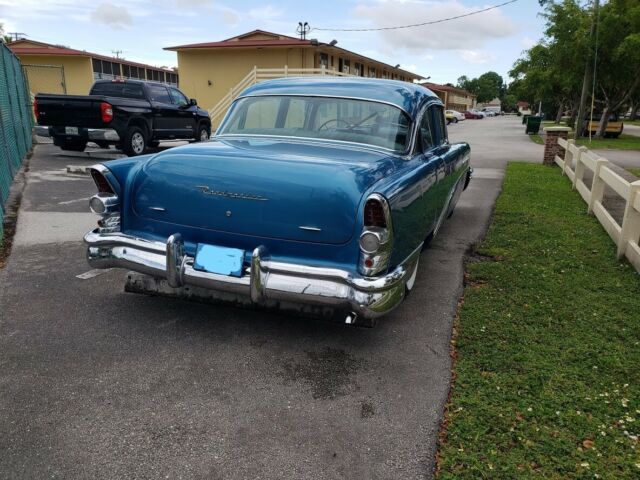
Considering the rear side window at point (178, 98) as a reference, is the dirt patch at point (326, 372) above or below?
below

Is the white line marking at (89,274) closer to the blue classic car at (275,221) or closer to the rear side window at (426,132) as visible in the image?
the blue classic car at (275,221)

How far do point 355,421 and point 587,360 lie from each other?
1.72m

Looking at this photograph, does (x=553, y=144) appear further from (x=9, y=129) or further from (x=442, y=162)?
(x=9, y=129)

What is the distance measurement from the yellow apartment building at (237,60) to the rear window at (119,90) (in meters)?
10.4

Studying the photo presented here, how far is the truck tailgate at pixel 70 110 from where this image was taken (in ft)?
36.8

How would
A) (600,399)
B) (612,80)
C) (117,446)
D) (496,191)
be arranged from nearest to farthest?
(117,446), (600,399), (496,191), (612,80)

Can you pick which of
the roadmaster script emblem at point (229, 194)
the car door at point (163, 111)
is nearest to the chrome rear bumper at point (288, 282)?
the roadmaster script emblem at point (229, 194)

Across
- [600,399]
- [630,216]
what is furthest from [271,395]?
[630,216]

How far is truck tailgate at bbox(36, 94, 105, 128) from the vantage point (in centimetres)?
1121

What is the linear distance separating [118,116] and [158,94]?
1980mm

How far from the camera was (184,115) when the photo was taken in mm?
13922

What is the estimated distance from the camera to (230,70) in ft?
86.5

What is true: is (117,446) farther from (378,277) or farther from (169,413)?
(378,277)

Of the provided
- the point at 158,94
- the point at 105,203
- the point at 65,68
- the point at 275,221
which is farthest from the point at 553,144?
the point at 65,68
